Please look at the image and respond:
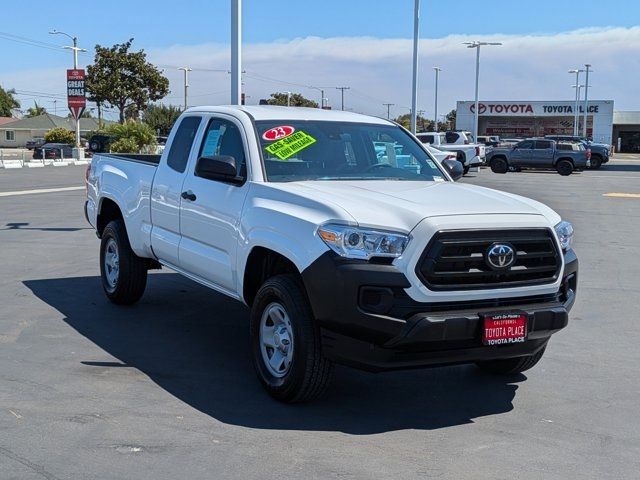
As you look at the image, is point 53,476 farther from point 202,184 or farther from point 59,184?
point 59,184

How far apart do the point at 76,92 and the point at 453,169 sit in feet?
152

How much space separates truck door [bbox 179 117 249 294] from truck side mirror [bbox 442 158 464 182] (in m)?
1.96

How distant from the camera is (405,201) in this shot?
518 cm

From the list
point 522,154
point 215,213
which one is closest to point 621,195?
point 522,154

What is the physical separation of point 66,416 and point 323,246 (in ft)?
6.43

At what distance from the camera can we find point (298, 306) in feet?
16.6

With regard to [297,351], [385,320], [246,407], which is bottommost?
[246,407]

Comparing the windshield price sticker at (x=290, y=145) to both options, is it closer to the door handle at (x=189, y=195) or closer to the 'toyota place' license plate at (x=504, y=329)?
the door handle at (x=189, y=195)

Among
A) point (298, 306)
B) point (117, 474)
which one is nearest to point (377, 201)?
point (298, 306)

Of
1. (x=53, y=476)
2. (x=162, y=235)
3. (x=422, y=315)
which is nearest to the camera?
(x=53, y=476)

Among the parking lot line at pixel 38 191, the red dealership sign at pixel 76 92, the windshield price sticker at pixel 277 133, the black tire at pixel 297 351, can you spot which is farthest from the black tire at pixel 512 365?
the red dealership sign at pixel 76 92

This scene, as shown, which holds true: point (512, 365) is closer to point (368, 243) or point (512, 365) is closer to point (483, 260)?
point (483, 260)

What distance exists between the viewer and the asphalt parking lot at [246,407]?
4.41m

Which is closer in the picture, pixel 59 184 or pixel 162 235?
pixel 162 235
